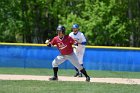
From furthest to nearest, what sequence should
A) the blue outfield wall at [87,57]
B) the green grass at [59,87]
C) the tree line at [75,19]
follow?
the tree line at [75,19], the blue outfield wall at [87,57], the green grass at [59,87]

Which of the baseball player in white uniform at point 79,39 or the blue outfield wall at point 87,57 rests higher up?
the baseball player in white uniform at point 79,39

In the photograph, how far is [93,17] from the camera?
114 ft

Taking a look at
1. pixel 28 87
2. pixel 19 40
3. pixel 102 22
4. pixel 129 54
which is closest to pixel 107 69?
pixel 129 54

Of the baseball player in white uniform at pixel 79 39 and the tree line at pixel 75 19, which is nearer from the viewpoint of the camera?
the baseball player in white uniform at pixel 79 39

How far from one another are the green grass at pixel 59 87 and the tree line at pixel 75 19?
22.0 meters

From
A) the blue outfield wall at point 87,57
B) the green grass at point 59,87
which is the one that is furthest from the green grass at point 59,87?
the blue outfield wall at point 87,57

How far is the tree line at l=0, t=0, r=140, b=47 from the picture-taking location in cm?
3472

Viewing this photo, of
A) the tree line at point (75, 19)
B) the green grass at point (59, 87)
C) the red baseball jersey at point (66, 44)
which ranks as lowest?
the tree line at point (75, 19)

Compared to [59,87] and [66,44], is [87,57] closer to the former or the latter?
[66,44]

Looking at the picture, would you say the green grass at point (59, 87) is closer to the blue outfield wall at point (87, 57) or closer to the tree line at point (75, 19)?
the blue outfield wall at point (87, 57)

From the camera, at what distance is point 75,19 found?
35812mm

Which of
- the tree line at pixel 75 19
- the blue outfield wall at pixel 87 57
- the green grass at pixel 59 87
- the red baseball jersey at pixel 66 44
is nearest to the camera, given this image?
the green grass at pixel 59 87

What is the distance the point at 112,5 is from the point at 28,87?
2478cm

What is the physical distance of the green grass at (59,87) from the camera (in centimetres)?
1079
